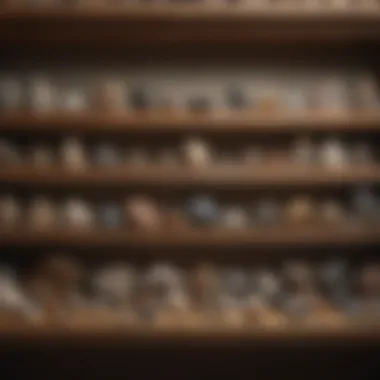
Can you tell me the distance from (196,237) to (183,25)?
0.45 metres

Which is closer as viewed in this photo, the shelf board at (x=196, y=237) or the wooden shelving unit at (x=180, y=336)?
the wooden shelving unit at (x=180, y=336)

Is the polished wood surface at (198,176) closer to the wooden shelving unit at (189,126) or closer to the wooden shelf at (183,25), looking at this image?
the wooden shelving unit at (189,126)

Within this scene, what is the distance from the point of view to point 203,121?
4.98 feet

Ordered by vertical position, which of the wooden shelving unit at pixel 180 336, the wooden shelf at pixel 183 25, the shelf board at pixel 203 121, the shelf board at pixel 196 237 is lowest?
the wooden shelving unit at pixel 180 336

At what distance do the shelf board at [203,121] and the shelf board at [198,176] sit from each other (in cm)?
9

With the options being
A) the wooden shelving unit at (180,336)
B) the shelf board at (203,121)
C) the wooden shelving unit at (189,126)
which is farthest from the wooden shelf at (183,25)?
the wooden shelving unit at (180,336)

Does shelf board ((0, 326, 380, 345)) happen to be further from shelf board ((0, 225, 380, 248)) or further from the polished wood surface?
the polished wood surface

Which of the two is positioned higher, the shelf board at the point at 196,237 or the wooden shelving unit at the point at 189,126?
→ the wooden shelving unit at the point at 189,126

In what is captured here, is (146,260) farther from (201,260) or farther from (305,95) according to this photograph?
(305,95)

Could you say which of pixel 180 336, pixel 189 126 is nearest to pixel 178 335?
pixel 180 336

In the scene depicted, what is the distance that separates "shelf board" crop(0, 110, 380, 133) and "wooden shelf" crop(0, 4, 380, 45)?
0.18 meters

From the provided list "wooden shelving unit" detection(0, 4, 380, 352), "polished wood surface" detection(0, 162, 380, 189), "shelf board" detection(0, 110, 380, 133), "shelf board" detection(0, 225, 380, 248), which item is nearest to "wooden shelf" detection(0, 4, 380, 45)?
"wooden shelving unit" detection(0, 4, 380, 352)

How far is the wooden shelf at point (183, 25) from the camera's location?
1484 millimetres

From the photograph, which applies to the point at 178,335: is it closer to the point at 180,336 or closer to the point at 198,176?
the point at 180,336
